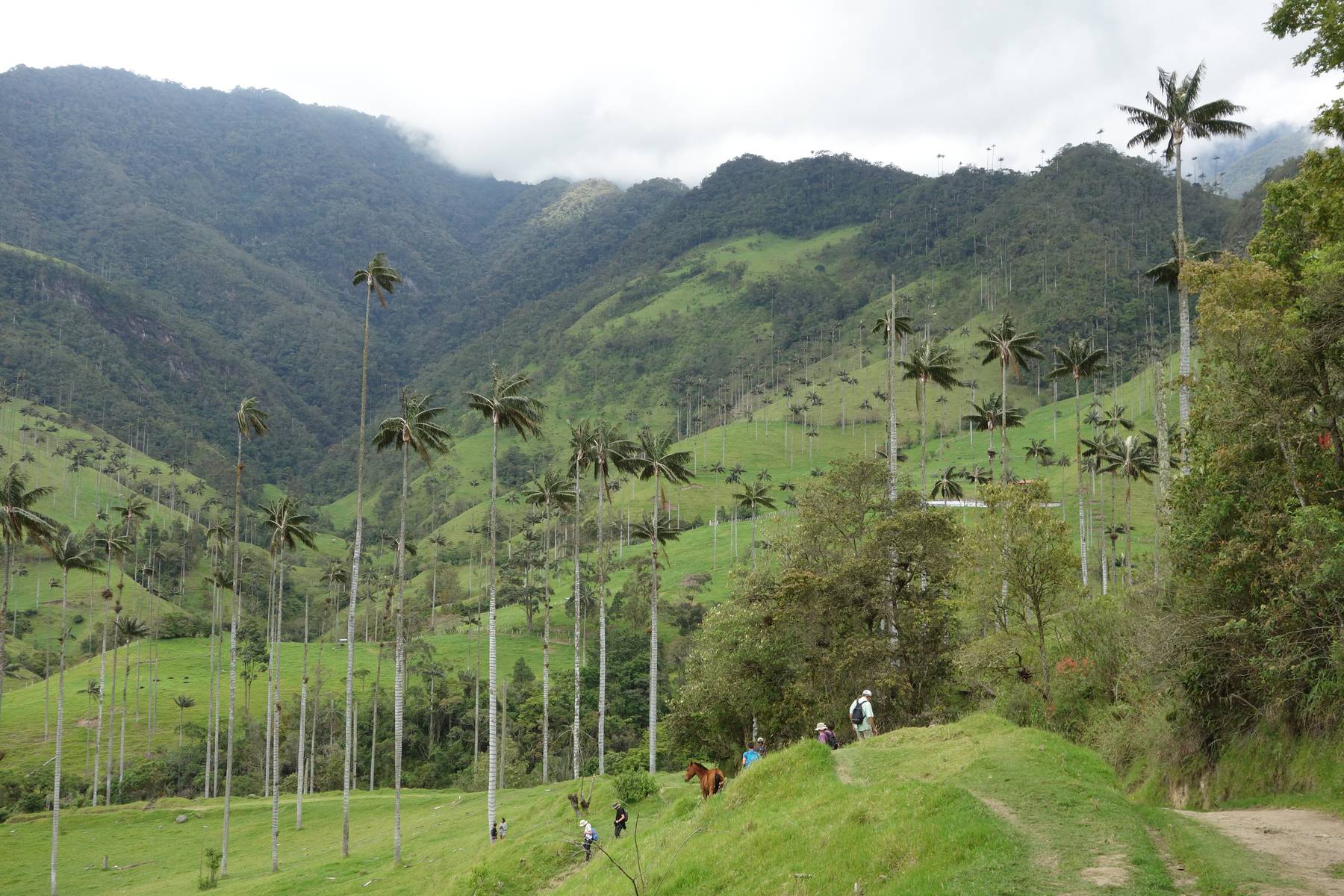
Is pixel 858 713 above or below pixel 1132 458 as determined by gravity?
below

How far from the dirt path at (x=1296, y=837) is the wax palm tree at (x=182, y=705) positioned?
115232 millimetres

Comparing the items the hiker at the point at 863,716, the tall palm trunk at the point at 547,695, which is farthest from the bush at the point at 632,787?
the tall palm trunk at the point at 547,695

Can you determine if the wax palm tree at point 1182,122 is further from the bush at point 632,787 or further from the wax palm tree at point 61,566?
the wax palm tree at point 61,566

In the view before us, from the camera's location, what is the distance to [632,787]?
38156mm

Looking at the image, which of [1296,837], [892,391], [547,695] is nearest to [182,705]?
[547,695]

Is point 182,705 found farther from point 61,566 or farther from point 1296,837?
point 1296,837

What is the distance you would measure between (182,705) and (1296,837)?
395ft

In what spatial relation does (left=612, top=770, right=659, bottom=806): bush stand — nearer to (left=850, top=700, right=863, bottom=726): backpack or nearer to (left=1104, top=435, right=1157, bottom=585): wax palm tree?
(left=850, top=700, right=863, bottom=726): backpack

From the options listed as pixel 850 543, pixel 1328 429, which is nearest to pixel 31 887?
pixel 850 543

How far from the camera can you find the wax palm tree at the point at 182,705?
111 metres

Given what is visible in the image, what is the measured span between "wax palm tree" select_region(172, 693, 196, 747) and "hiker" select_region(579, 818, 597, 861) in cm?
9548

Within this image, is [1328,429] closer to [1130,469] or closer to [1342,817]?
[1342,817]

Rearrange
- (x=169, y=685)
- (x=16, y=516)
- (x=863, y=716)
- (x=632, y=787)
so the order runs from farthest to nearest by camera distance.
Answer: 1. (x=169, y=685)
2. (x=16, y=516)
3. (x=632, y=787)
4. (x=863, y=716)

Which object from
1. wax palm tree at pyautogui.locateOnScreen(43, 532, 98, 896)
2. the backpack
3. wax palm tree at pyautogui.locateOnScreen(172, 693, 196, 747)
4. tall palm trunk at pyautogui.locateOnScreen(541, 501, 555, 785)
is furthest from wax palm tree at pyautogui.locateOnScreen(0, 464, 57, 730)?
wax palm tree at pyautogui.locateOnScreen(172, 693, 196, 747)
